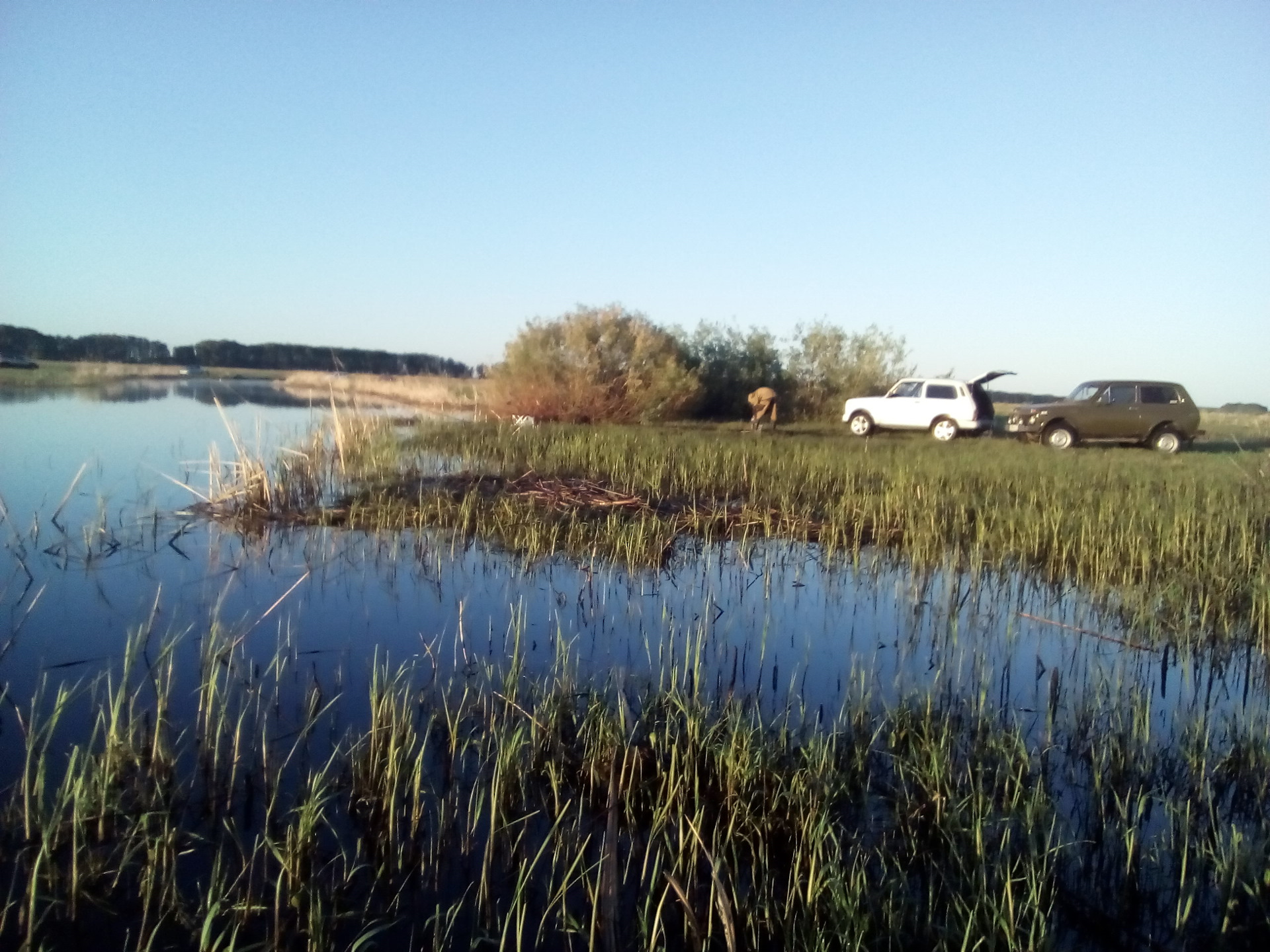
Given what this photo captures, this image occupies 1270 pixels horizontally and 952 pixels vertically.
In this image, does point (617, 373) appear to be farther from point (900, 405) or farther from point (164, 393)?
point (164, 393)

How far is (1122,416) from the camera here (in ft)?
62.4

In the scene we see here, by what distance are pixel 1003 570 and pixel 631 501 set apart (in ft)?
13.7

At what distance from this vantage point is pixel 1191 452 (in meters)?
18.2

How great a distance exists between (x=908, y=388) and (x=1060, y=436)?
4.06 m

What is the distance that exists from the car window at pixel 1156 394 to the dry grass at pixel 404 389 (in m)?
16.4

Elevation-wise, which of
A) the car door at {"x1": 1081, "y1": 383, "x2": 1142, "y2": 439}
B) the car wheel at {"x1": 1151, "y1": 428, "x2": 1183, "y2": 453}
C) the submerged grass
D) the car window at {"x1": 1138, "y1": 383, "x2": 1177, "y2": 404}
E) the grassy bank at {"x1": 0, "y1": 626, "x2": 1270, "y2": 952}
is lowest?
the grassy bank at {"x1": 0, "y1": 626, "x2": 1270, "y2": 952}

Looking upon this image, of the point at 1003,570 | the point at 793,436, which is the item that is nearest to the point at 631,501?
the point at 1003,570

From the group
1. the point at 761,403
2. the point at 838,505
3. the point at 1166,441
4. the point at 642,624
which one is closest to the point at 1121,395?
the point at 1166,441

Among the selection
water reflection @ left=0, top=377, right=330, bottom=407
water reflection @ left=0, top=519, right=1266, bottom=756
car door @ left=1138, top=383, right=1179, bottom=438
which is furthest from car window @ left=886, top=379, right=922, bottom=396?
water reflection @ left=0, top=377, right=330, bottom=407

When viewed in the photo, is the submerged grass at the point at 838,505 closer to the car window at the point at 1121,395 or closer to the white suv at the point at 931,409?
the car window at the point at 1121,395

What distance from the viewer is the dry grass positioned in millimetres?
26438

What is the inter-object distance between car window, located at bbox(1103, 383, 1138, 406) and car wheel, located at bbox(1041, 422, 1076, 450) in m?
1.07

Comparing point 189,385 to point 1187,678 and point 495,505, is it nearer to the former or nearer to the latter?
point 495,505

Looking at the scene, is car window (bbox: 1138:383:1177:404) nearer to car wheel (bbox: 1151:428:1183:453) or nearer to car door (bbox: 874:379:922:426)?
car wheel (bbox: 1151:428:1183:453)
